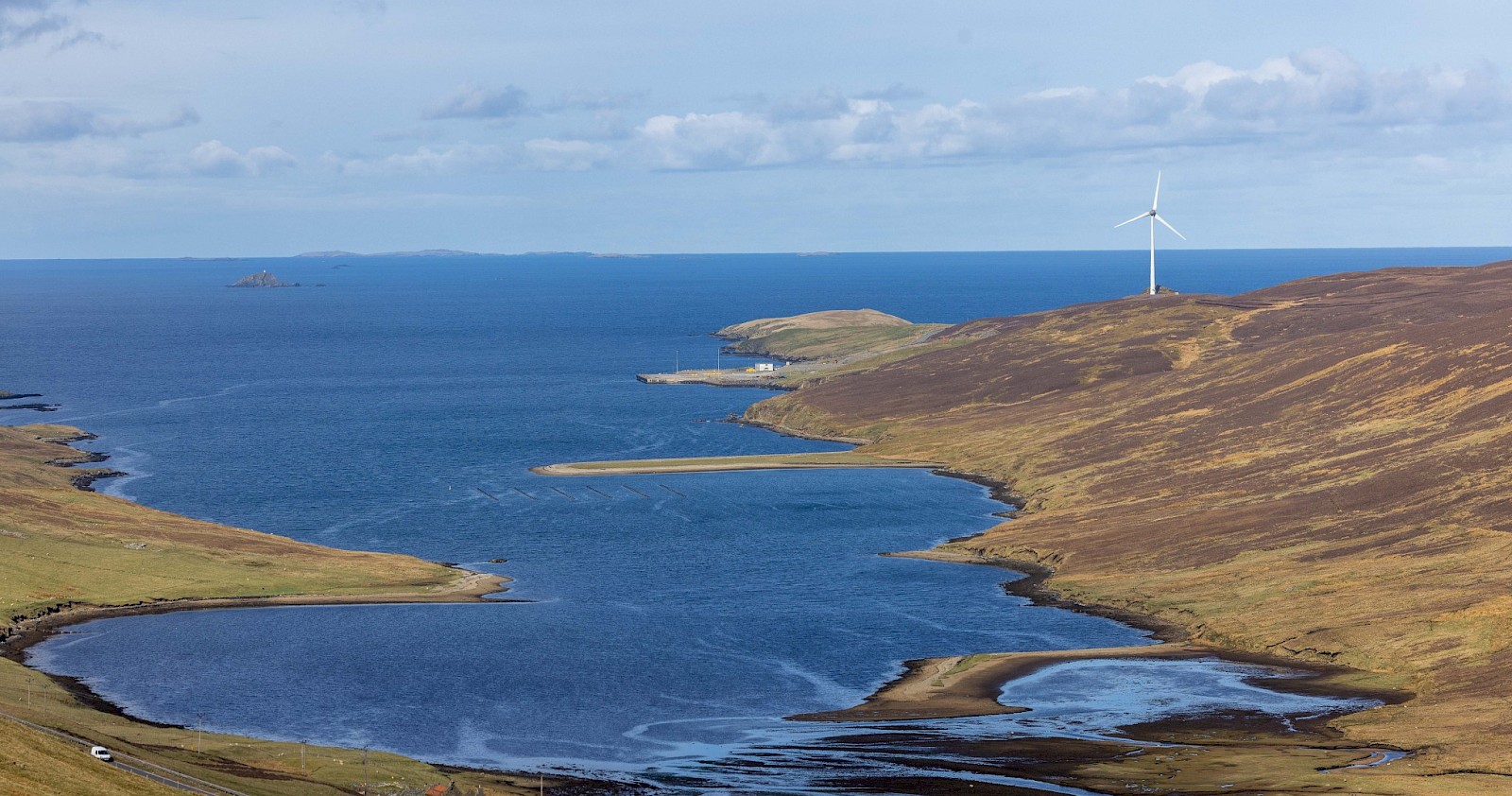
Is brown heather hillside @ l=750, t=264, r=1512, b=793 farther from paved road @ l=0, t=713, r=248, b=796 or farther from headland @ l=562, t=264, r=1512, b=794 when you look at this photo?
paved road @ l=0, t=713, r=248, b=796

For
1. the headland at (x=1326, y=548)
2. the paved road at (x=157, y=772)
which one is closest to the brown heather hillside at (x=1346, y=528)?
the headland at (x=1326, y=548)

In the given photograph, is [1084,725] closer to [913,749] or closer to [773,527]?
[913,749]

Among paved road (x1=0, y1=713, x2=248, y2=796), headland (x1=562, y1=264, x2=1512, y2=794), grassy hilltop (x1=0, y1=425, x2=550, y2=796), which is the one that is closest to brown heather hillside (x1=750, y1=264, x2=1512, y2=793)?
headland (x1=562, y1=264, x2=1512, y2=794)

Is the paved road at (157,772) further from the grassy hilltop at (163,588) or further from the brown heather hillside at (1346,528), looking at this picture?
the brown heather hillside at (1346,528)

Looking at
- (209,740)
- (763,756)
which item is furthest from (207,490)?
(763,756)

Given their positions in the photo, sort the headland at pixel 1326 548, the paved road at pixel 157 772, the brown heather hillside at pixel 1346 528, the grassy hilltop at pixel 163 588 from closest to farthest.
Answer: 1. the paved road at pixel 157 772
2. the grassy hilltop at pixel 163 588
3. the headland at pixel 1326 548
4. the brown heather hillside at pixel 1346 528
